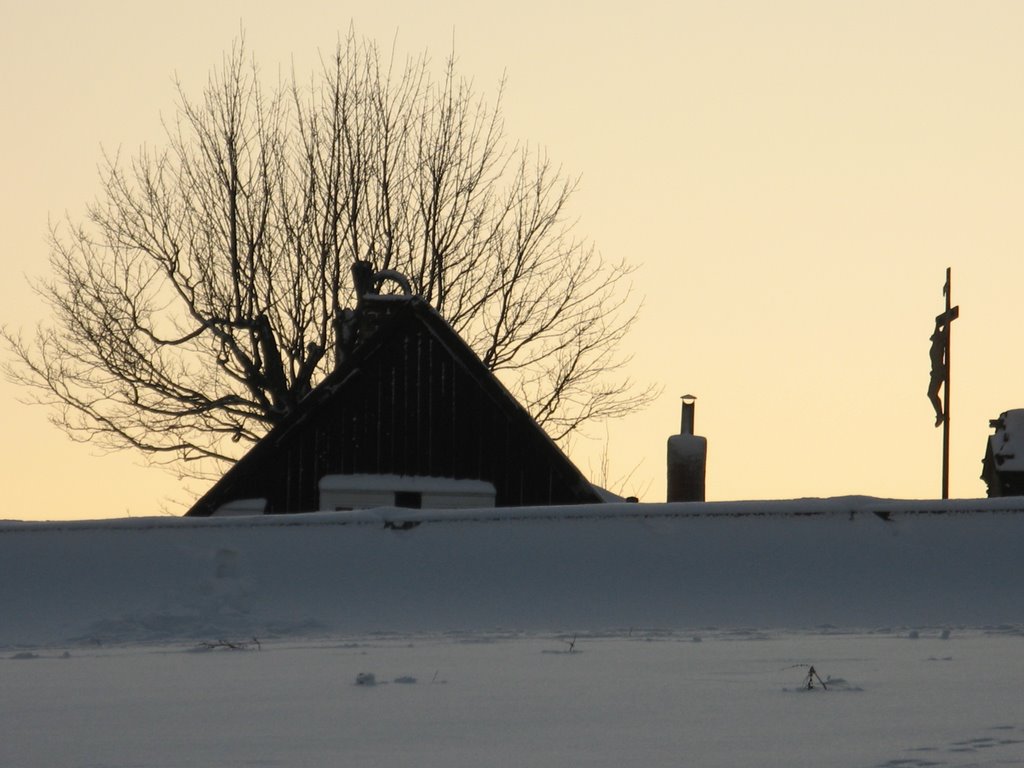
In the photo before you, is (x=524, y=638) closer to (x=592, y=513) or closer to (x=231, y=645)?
(x=231, y=645)

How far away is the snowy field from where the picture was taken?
384cm

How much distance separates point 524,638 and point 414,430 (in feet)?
39.0

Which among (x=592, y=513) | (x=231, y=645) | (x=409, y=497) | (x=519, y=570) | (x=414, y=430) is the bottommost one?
(x=231, y=645)

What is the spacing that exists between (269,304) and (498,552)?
20188mm

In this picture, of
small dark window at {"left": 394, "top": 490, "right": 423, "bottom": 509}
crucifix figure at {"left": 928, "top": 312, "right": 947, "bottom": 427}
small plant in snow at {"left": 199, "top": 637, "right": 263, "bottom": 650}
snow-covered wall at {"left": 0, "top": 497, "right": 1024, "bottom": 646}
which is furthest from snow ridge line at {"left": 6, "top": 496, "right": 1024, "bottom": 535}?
crucifix figure at {"left": 928, "top": 312, "right": 947, "bottom": 427}

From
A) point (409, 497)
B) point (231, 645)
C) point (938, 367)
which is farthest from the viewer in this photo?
point (938, 367)

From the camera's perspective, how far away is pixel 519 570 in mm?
9547

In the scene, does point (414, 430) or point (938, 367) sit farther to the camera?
point (938, 367)

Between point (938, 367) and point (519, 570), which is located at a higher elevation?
point (938, 367)

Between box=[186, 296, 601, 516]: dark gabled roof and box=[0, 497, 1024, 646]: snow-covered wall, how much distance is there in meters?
9.70

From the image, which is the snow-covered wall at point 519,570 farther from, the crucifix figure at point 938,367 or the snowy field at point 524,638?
the crucifix figure at point 938,367

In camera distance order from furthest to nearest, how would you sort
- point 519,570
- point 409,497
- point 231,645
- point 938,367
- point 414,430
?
point 938,367
point 414,430
point 409,497
point 519,570
point 231,645

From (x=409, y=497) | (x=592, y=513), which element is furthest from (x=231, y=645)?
(x=409, y=497)

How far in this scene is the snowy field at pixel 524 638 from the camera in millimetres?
3844
